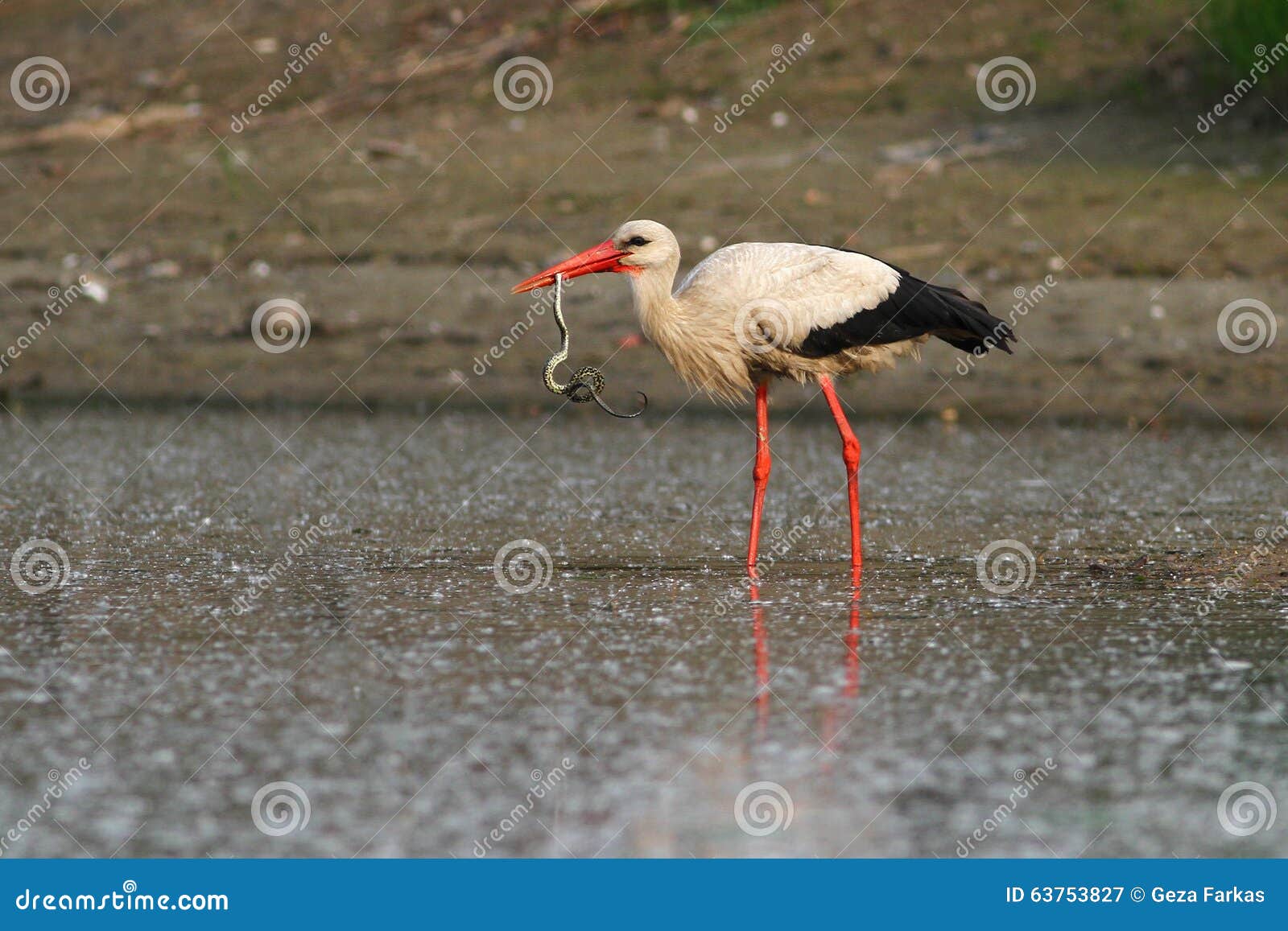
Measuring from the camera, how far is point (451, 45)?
15.8 m

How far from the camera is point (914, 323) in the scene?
298 inches

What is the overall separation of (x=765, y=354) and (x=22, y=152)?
9.34 m

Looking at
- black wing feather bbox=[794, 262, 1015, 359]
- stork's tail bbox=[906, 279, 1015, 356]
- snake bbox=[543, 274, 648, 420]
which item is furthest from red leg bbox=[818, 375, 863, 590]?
snake bbox=[543, 274, 648, 420]

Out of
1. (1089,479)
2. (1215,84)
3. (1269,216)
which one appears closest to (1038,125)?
(1215,84)

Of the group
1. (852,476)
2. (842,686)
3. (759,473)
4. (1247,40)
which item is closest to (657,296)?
(759,473)

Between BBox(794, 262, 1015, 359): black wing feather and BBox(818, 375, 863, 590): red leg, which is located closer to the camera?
BBox(818, 375, 863, 590): red leg

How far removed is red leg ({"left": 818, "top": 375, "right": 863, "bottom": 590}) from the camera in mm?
6906

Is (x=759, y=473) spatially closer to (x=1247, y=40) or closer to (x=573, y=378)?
(x=573, y=378)

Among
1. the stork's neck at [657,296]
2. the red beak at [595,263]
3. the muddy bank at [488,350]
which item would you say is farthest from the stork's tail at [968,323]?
the muddy bank at [488,350]

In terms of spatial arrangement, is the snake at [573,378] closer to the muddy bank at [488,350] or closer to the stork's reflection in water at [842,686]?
the stork's reflection in water at [842,686]

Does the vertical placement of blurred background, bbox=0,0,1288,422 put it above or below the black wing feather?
above

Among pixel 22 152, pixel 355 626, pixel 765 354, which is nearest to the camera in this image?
pixel 355 626

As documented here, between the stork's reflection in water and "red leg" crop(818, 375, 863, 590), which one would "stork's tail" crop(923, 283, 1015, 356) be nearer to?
"red leg" crop(818, 375, 863, 590)
